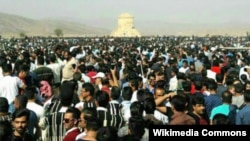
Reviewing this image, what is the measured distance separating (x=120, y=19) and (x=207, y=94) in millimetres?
101551

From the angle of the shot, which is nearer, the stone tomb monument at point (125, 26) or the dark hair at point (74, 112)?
the dark hair at point (74, 112)

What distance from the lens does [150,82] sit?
1002cm

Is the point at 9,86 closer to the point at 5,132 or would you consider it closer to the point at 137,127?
the point at 5,132

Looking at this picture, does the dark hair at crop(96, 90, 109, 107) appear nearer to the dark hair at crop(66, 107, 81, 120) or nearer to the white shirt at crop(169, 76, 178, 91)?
the dark hair at crop(66, 107, 81, 120)

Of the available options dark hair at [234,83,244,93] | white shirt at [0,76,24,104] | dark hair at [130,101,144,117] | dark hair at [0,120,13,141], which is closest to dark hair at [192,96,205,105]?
dark hair at [130,101,144,117]

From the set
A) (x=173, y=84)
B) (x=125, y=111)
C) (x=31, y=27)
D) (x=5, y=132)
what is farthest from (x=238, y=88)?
(x=31, y=27)

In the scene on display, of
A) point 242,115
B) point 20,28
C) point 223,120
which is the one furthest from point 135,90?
point 20,28

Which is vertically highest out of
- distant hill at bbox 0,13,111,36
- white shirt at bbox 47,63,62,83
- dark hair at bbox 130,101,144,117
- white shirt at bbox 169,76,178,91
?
dark hair at bbox 130,101,144,117

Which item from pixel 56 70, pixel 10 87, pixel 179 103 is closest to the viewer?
pixel 179 103

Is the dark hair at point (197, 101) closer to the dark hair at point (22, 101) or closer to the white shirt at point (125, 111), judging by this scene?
the white shirt at point (125, 111)

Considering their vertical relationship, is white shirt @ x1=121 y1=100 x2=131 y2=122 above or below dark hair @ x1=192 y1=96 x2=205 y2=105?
below

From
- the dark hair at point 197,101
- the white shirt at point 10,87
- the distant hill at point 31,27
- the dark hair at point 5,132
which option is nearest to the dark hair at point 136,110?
the dark hair at point 197,101

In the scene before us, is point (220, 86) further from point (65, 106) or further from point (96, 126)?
point (96, 126)

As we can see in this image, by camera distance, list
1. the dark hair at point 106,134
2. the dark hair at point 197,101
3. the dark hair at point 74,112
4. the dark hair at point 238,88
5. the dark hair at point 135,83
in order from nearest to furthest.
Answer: the dark hair at point 106,134
the dark hair at point 74,112
the dark hair at point 197,101
the dark hair at point 238,88
the dark hair at point 135,83
